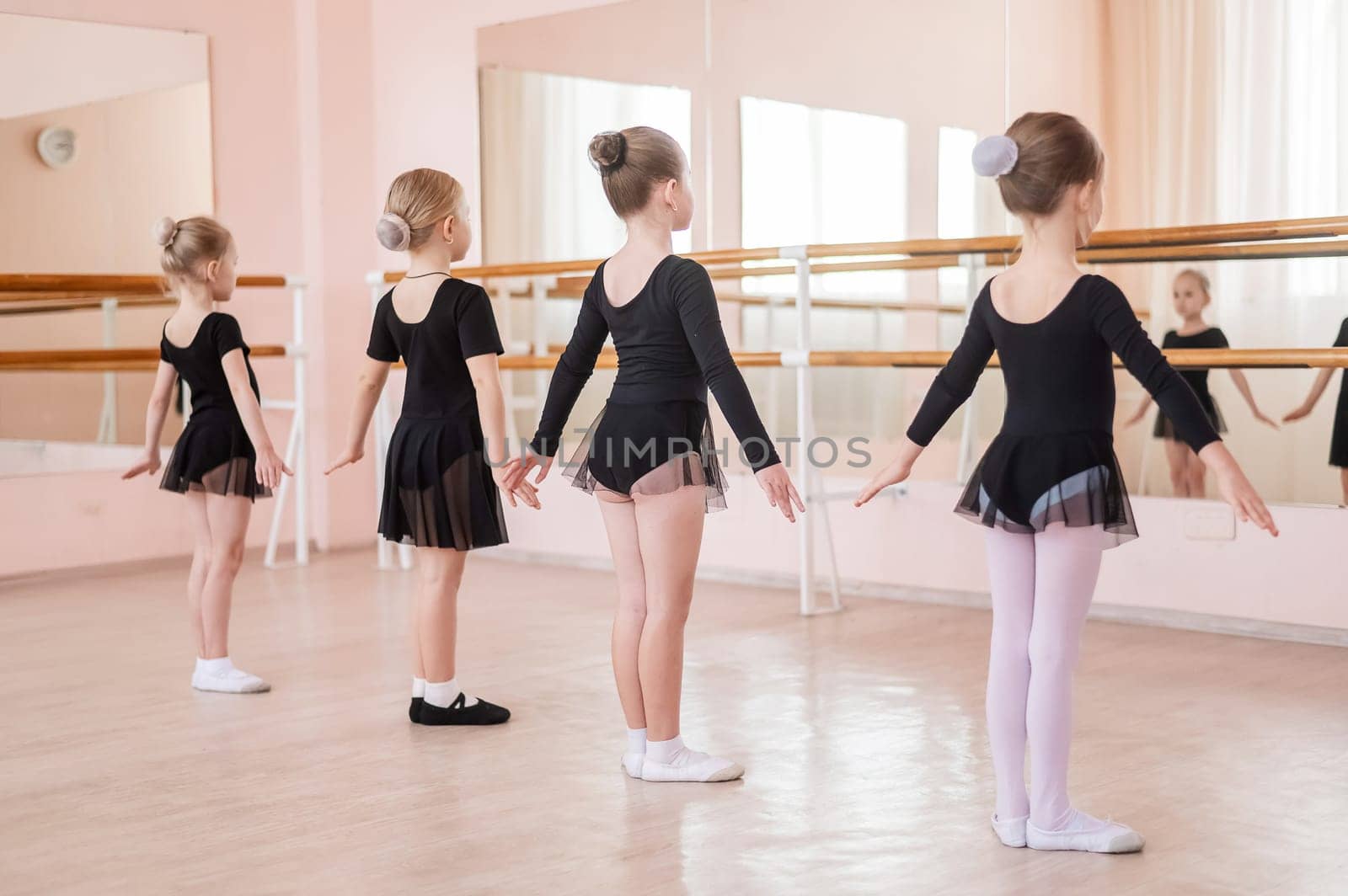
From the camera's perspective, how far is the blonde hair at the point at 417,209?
241 centimetres

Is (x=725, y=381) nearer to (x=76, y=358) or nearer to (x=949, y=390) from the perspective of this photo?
(x=949, y=390)

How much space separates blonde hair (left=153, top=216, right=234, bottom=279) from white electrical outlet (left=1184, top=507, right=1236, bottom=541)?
7.17 ft

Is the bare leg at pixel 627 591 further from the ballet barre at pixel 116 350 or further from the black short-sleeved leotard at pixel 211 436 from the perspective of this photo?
the ballet barre at pixel 116 350

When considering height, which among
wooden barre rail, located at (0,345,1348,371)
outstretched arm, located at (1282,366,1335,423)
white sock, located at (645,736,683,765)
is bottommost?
white sock, located at (645,736,683,765)

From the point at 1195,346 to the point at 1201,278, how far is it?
16 centimetres

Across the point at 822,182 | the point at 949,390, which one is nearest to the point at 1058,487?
the point at 949,390

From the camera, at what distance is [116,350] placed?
13.8 ft

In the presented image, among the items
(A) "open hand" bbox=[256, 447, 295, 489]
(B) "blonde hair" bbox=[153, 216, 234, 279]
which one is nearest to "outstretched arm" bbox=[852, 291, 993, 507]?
(A) "open hand" bbox=[256, 447, 295, 489]

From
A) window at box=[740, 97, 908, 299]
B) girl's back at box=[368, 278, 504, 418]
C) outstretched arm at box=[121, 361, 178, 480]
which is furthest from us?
window at box=[740, 97, 908, 299]

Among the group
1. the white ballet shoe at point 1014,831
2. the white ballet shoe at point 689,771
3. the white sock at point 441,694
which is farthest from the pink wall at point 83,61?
the white ballet shoe at point 1014,831

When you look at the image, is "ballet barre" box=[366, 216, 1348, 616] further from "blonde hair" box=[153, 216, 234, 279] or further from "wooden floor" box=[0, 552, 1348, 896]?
"blonde hair" box=[153, 216, 234, 279]

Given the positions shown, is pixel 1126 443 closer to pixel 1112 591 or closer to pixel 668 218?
pixel 1112 591

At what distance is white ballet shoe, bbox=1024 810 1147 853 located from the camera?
1.79 m

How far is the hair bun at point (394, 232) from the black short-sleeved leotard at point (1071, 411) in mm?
1056
